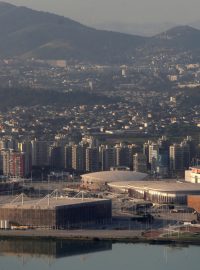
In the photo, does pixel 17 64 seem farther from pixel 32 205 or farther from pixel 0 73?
pixel 32 205

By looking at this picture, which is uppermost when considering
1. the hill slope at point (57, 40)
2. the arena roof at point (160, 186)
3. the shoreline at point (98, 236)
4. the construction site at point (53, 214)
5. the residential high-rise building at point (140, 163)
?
the hill slope at point (57, 40)

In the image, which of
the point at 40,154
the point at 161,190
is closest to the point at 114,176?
the point at 161,190

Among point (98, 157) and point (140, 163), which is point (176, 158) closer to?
point (140, 163)

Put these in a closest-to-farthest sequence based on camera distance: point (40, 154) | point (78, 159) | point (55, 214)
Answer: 1. point (55, 214)
2. point (78, 159)
3. point (40, 154)

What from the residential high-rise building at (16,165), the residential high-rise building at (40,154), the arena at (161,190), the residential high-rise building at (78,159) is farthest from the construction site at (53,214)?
the residential high-rise building at (40,154)

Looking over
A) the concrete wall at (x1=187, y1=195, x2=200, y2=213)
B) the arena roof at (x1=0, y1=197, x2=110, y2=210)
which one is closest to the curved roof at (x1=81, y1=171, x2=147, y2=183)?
the concrete wall at (x1=187, y1=195, x2=200, y2=213)

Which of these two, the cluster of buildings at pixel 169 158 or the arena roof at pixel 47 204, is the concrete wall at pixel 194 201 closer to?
the arena roof at pixel 47 204

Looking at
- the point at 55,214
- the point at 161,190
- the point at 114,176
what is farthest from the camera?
the point at 114,176
